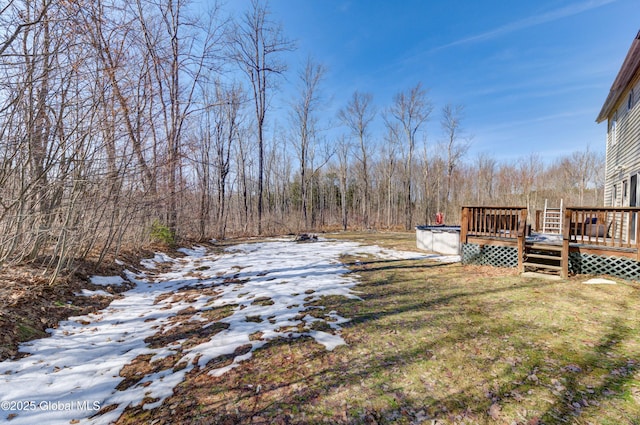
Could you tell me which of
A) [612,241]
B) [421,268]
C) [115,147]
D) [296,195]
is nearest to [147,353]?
[115,147]

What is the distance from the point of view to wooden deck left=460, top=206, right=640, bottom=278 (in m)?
5.18

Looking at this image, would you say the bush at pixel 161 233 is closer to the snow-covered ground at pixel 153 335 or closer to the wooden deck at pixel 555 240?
the snow-covered ground at pixel 153 335

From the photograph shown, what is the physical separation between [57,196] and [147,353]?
11.2 feet

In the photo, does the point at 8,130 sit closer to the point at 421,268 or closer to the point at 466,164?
the point at 421,268

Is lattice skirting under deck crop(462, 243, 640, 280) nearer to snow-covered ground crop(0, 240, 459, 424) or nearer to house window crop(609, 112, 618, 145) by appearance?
snow-covered ground crop(0, 240, 459, 424)

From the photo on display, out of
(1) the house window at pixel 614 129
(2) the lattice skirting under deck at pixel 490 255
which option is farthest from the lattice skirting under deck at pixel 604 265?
(1) the house window at pixel 614 129

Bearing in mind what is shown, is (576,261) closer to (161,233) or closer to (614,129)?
(614,129)

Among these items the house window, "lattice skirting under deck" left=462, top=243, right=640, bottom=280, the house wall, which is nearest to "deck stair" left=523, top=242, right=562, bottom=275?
"lattice skirting under deck" left=462, top=243, right=640, bottom=280

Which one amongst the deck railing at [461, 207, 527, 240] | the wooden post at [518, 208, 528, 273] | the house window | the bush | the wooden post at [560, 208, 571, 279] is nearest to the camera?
the wooden post at [560, 208, 571, 279]

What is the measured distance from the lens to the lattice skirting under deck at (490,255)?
6.57m

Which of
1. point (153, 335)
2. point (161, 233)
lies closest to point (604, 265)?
point (153, 335)

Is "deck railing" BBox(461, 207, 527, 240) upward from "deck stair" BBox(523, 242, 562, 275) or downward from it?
upward

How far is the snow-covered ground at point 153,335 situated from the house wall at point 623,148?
8469 mm

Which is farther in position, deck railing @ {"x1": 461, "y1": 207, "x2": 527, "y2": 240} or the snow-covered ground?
deck railing @ {"x1": 461, "y1": 207, "x2": 527, "y2": 240}
